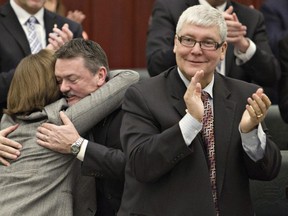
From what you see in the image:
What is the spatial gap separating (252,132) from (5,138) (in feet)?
3.92

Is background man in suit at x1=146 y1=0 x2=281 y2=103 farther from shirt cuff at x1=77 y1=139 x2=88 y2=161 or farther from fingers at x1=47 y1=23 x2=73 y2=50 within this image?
shirt cuff at x1=77 y1=139 x2=88 y2=161

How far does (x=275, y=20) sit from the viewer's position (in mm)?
5527

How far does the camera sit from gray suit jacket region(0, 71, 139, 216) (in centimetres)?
407

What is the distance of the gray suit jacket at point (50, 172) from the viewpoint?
4.07 m

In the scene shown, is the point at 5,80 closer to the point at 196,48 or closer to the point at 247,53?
the point at 247,53

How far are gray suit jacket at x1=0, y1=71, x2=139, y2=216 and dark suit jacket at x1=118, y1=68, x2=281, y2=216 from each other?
37 centimetres

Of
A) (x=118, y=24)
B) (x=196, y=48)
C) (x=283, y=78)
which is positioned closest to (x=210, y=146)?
(x=196, y=48)

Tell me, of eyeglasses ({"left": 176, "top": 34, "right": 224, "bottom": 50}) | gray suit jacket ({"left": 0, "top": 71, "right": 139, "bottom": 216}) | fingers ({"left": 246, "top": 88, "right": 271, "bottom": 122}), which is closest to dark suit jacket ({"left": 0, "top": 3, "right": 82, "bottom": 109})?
gray suit jacket ({"left": 0, "top": 71, "right": 139, "bottom": 216})

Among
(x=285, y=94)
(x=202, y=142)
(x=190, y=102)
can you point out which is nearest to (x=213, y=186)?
(x=202, y=142)

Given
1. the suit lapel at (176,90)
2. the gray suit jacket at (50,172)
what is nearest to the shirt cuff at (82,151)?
the gray suit jacket at (50,172)

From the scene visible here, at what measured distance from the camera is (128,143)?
3.68 m

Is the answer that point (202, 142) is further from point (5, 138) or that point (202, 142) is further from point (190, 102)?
point (5, 138)

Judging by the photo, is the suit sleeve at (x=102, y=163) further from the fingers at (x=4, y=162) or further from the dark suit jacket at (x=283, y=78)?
the dark suit jacket at (x=283, y=78)

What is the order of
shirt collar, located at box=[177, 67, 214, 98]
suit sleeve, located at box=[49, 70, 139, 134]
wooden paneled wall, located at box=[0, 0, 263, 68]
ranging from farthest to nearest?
wooden paneled wall, located at box=[0, 0, 263, 68] < suit sleeve, located at box=[49, 70, 139, 134] < shirt collar, located at box=[177, 67, 214, 98]
